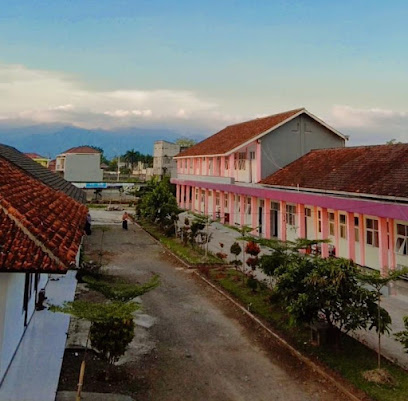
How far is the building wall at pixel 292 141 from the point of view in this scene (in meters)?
26.6

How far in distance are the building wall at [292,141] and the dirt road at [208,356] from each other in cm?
1414

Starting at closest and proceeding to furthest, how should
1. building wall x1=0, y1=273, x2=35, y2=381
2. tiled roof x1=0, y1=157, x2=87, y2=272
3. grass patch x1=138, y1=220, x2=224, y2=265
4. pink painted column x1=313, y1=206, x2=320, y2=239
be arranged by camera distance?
tiled roof x1=0, y1=157, x2=87, y2=272 → building wall x1=0, y1=273, x2=35, y2=381 → grass patch x1=138, y1=220, x2=224, y2=265 → pink painted column x1=313, y1=206, x2=320, y2=239

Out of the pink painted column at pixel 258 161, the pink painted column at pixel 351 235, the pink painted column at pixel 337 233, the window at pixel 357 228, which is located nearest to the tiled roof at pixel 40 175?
the pink painted column at pixel 351 235

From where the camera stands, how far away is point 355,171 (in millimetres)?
18359

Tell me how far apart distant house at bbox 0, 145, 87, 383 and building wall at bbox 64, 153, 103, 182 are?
54.9 m

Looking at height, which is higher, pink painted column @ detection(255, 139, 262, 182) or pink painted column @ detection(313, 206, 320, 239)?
pink painted column @ detection(255, 139, 262, 182)

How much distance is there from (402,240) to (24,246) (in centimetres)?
1303

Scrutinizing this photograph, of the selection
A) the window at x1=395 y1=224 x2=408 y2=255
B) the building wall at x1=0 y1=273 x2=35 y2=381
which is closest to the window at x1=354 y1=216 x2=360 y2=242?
the window at x1=395 y1=224 x2=408 y2=255

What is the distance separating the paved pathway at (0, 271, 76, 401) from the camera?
22.2 ft

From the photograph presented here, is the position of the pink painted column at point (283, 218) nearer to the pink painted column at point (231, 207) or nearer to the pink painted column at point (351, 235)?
the pink painted column at point (351, 235)

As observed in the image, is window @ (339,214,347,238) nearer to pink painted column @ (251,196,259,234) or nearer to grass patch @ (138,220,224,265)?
grass patch @ (138,220,224,265)

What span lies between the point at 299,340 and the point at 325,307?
5.69ft

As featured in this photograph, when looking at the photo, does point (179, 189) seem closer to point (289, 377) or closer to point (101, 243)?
point (101, 243)

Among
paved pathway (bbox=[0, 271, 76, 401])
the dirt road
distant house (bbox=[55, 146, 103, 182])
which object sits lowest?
the dirt road
